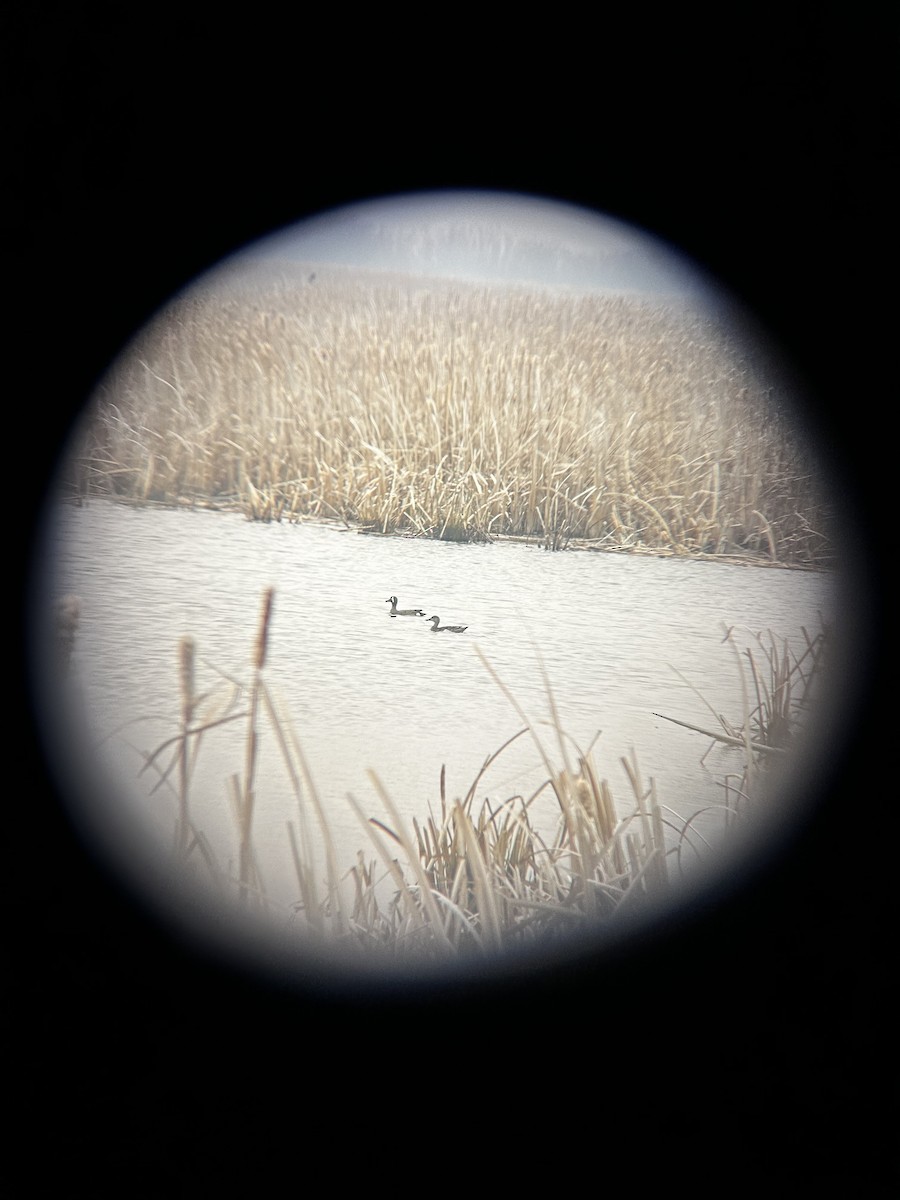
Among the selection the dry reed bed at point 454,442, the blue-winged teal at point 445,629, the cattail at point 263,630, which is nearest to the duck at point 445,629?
the blue-winged teal at point 445,629

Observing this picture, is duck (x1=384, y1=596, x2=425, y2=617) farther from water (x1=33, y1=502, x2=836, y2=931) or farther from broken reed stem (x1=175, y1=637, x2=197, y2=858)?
broken reed stem (x1=175, y1=637, x2=197, y2=858)

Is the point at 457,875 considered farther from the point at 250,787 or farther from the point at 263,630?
the point at 263,630

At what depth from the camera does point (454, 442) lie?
142 inches

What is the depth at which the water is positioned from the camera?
1631 mm

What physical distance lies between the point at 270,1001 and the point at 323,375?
11.2 ft

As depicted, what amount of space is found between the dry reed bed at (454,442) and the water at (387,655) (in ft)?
0.62

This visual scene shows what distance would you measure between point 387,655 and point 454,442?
5.31 ft

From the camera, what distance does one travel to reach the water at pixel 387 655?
1.63 metres

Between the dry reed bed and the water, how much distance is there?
0.19 m

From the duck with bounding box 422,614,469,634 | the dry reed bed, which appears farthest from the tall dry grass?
the dry reed bed

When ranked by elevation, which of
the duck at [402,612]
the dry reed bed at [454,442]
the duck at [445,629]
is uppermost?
the dry reed bed at [454,442]

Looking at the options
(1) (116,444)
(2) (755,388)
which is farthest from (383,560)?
(2) (755,388)

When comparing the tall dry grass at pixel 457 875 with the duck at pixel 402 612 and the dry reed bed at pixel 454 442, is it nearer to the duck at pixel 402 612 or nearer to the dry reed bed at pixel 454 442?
the duck at pixel 402 612

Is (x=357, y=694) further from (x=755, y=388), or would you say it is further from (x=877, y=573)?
(x=755, y=388)
